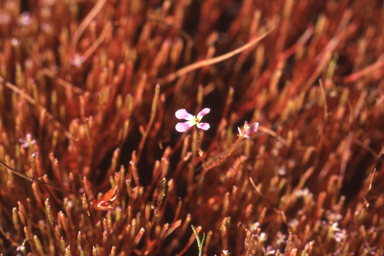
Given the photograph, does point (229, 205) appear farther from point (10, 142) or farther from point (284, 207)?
point (10, 142)

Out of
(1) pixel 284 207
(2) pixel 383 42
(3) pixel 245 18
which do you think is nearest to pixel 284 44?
(3) pixel 245 18

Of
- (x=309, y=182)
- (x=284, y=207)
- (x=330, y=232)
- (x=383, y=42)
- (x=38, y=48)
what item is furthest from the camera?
(x=383, y=42)

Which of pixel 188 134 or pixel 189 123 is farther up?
pixel 188 134

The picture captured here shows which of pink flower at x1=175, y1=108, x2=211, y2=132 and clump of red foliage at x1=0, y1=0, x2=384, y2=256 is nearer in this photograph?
pink flower at x1=175, y1=108, x2=211, y2=132

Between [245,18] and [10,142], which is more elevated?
[245,18]

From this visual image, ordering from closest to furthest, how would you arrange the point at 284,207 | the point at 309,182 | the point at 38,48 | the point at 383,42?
the point at 284,207, the point at 309,182, the point at 38,48, the point at 383,42

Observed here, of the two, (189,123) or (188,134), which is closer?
(189,123)

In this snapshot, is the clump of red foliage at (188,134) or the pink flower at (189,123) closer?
the pink flower at (189,123)

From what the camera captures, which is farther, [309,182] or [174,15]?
[174,15]
